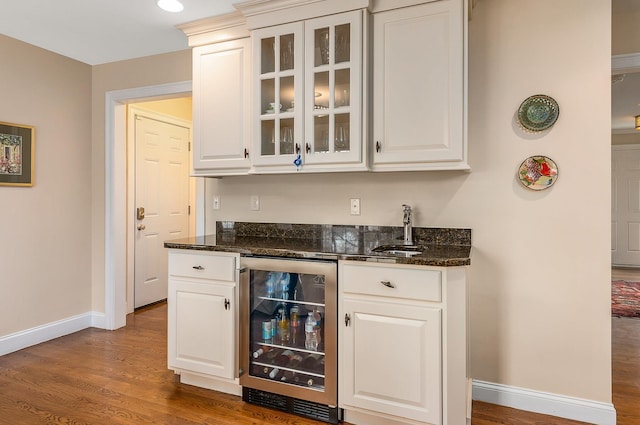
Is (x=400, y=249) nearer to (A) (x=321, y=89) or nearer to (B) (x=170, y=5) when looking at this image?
(A) (x=321, y=89)

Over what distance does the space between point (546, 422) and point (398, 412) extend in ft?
2.83

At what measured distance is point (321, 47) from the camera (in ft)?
7.78

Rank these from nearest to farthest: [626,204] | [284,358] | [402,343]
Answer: [402,343] < [284,358] < [626,204]

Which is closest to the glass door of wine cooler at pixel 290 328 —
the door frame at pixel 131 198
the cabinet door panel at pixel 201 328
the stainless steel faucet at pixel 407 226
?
the cabinet door panel at pixel 201 328

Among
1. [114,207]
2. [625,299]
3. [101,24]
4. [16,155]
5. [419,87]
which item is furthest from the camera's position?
[625,299]

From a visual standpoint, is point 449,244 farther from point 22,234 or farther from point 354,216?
point 22,234

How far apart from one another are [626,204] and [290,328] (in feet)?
23.1

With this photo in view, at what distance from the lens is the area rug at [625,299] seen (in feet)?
13.2

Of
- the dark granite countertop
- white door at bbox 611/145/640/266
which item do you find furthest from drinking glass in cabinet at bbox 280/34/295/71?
white door at bbox 611/145/640/266

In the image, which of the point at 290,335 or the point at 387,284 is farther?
the point at 290,335

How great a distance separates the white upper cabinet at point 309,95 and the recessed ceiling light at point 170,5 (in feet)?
1.65

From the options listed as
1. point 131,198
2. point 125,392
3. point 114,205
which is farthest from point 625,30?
point 131,198

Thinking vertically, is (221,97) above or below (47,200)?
above

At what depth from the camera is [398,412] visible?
1944mm
